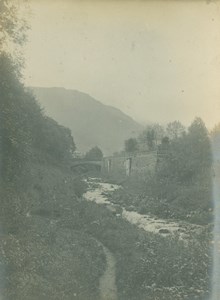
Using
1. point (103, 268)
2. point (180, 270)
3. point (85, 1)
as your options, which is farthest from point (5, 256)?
point (85, 1)

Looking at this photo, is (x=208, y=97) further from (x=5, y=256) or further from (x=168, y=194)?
(x=5, y=256)

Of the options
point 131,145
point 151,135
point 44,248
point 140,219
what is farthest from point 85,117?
point 140,219

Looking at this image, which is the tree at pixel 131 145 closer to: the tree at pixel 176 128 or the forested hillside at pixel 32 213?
the tree at pixel 176 128

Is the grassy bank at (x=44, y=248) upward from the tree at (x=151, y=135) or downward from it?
downward

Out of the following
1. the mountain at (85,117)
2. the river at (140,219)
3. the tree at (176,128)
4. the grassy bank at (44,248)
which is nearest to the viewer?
the grassy bank at (44,248)

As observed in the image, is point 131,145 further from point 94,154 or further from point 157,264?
point 157,264

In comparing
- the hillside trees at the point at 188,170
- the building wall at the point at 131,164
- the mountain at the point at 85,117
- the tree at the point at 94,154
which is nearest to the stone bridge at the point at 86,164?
the tree at the point at 94,154

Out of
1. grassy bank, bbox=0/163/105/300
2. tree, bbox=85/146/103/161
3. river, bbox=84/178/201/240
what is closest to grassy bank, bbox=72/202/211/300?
grassy bank, bbox=0/163/105/300
